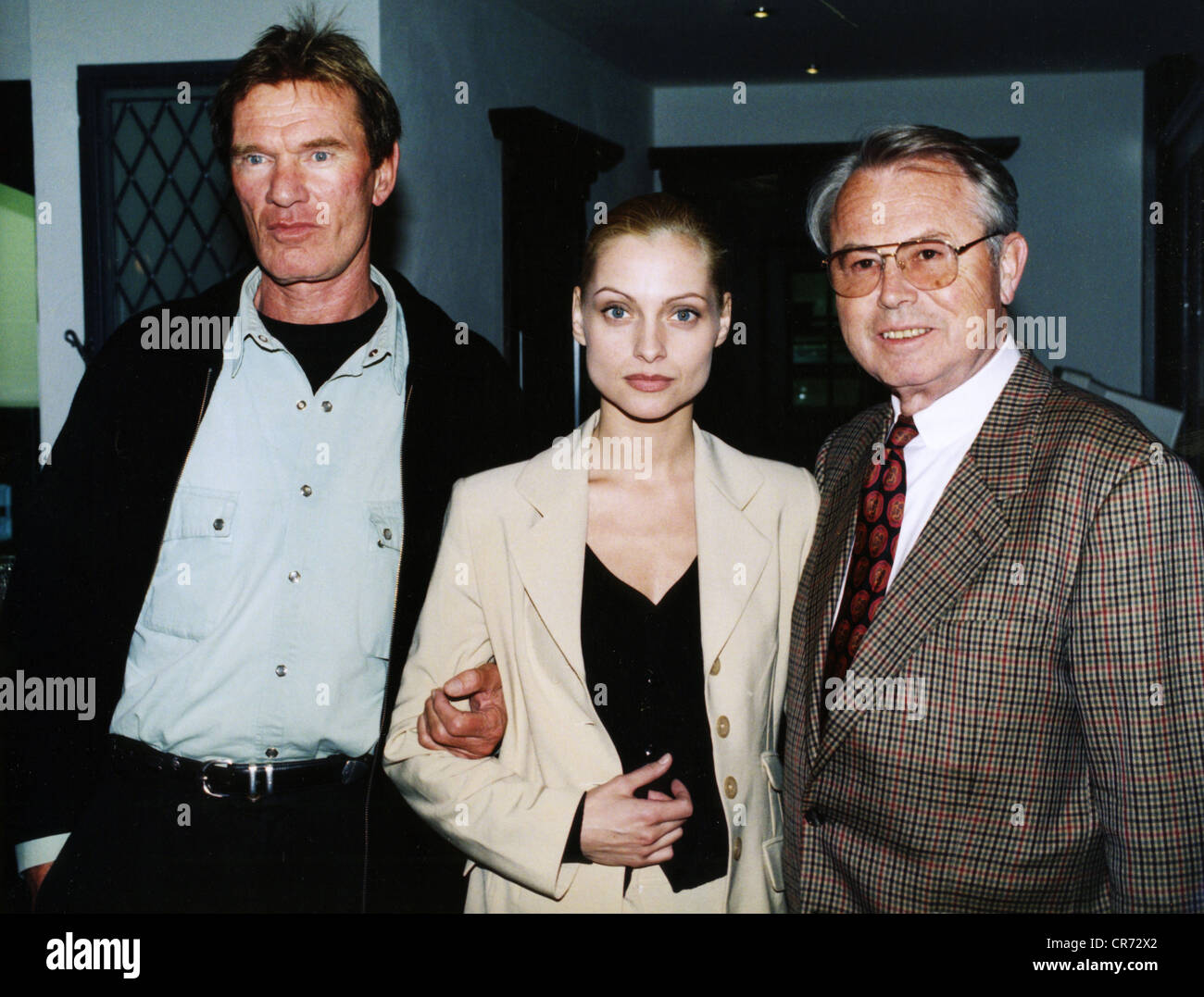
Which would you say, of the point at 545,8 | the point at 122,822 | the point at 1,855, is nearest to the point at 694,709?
the point at 122,822

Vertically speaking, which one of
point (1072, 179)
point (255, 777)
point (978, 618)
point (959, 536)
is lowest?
point (255, 777)

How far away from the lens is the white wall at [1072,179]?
2023 millimetres

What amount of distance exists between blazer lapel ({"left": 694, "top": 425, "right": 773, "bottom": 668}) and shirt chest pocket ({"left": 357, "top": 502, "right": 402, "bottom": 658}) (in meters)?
0.54

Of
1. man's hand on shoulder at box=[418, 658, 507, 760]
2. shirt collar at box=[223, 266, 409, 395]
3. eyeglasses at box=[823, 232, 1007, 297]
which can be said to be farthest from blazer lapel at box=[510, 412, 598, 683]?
eyeglasses at box=[823, 232, 1007, 297]

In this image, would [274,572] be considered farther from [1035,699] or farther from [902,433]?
[1035,699]

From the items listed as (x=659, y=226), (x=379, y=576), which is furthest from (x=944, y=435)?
(x=379, y=576)

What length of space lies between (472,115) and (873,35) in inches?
46.2

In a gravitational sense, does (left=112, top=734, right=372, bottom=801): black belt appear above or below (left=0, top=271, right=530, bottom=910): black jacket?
below

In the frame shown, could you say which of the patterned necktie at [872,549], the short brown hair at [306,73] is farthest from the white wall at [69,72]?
the patterned necktie at [872,549]

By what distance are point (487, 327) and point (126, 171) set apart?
105 cm

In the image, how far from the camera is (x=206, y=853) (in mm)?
1731

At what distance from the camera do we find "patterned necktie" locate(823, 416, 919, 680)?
4.74 ft

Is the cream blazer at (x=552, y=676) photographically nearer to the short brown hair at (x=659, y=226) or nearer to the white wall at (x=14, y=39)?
the short brown hair at (x=659, y=226)

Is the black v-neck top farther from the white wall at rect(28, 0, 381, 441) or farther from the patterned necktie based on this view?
the white wall at rect(28, 0, 381, 441)
